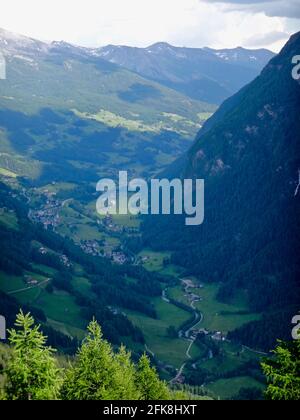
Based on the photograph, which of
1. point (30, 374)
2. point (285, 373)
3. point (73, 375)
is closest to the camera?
point (30, 374)

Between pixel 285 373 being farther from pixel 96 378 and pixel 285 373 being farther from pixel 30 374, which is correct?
pixel 30 374

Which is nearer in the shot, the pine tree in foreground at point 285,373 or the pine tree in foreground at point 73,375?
the pine tree in foreground at point 73,375

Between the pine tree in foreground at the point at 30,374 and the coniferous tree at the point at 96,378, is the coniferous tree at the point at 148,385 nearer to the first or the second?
the coniferous tree at the point at 96,378

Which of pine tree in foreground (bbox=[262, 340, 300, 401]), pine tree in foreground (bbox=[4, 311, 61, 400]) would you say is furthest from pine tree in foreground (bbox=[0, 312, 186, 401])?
pine tree in foreground (bbox=[262, 340, 300, 401])

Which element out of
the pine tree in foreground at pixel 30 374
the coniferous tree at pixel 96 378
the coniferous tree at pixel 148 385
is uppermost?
the pine tree in foreground at pixel 30 374

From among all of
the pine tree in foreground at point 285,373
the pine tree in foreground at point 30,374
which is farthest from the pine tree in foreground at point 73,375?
the pine tree in foreground at point 285,373

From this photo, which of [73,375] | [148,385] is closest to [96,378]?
[73,375]

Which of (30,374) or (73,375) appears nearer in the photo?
(30,374)

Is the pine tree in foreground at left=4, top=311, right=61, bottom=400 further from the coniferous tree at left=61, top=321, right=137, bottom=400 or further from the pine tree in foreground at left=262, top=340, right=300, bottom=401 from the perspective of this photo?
the pine tree in foreground at left=262, top=340, right=300, bottom=401
